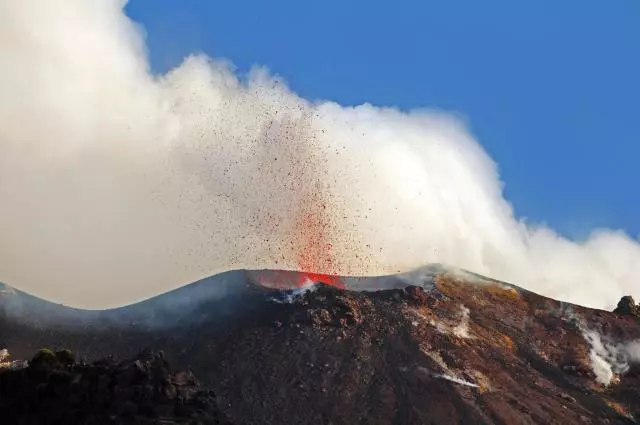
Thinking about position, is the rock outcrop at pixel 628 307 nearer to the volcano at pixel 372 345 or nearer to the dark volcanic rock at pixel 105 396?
the volcano at pixel 372 345

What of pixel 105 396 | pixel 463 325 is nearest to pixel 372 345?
pixel 463 325

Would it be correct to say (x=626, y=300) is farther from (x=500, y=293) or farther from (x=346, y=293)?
(x=346, y=293)

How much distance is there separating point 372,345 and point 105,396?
40.0 meters

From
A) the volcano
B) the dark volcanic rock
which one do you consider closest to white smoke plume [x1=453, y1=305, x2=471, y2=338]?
the volcano

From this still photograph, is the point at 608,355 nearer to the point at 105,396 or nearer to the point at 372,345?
the point at 372,345

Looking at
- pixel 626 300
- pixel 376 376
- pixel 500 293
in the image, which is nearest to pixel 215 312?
pixel 376 376

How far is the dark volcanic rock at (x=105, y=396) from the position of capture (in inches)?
1439

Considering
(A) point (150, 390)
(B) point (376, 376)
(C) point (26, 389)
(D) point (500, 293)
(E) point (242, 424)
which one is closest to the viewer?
(A) point (150, 390)

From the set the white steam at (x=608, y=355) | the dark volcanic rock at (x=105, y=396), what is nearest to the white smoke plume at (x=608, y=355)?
the white steam at (x=608, y=355)

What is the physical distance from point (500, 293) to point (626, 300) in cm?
1920

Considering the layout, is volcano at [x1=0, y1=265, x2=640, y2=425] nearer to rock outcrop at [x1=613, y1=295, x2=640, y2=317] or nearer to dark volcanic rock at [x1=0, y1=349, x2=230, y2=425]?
rock outcrop at [x1=613, y1=295, x2=640, y2=317]

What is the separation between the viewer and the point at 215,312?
84438 millimetres

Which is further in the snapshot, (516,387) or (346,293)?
(346,293)

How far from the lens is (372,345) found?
74.0 meters
